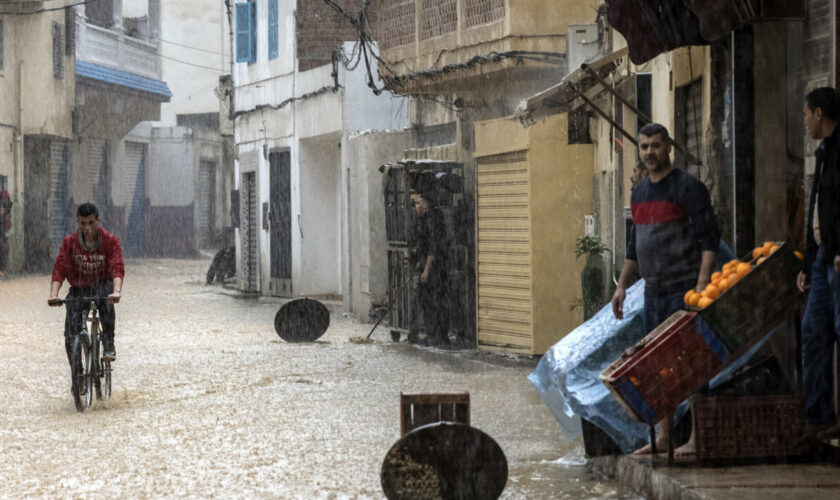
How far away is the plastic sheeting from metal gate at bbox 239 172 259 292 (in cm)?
1953

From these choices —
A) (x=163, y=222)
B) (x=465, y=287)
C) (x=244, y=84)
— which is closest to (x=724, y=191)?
(x=465, y=287)

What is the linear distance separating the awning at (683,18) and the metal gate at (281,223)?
17264 mm

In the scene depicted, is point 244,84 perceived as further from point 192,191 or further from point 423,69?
point 192,191

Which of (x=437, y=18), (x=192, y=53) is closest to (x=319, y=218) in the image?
(x=437, y=18)

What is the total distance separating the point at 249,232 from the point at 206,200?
63.0 feet

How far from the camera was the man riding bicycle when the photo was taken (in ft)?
33.3

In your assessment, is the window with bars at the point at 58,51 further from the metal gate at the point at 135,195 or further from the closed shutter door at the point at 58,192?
the metal gate at the point at 135,195

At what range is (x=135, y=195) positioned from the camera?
43156 mm

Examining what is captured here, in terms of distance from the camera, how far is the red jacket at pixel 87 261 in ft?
33.5

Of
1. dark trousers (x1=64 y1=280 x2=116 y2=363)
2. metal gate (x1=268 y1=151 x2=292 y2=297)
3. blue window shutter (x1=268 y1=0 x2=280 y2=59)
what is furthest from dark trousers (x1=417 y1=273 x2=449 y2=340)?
blue window shutter (x1=268 y1=0 x2=280 y2=59)

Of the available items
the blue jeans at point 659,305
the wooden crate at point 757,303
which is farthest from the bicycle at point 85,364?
the wooden crate at point 757,303

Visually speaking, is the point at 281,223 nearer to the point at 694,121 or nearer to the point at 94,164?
the point at 94,164

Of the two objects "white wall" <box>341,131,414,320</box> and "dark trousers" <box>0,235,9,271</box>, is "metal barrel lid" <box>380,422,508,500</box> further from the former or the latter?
"dark trousers" <box>0,235,9,271</box>

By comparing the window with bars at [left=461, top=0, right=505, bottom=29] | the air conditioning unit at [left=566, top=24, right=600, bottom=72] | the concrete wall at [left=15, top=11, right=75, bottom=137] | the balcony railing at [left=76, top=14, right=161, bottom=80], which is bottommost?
the air conditioning unit at [left=566, top=24, right=600, bottom=72]
